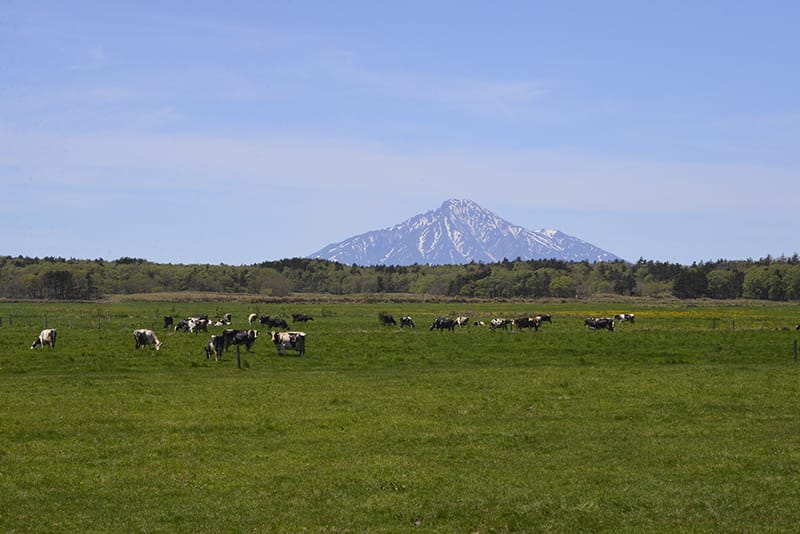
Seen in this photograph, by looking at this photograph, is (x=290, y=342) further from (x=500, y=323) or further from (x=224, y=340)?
(x=500, y=323)

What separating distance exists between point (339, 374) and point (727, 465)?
22130 mm

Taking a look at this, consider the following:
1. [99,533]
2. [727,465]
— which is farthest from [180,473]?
[727,465]

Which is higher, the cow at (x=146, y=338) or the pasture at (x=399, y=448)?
the cow at (x=146, y=338)

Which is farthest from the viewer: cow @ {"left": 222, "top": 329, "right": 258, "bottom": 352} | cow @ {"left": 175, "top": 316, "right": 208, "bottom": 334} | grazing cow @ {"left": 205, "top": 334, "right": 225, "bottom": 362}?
cow @ {"left": 175, "top": 316, "right": 208, "bottom": 334}

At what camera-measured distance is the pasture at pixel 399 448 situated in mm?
14570

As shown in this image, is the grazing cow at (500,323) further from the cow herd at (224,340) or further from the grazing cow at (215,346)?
the grazing cow at (215,346)

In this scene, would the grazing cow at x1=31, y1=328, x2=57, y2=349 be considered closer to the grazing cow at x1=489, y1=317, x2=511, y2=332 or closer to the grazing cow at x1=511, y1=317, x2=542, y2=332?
the grazing cow at x1=489, y1=317, x2=511, y2=332

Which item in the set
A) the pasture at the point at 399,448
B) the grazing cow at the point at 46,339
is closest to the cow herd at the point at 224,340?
the grazing cow at the point at 46,339

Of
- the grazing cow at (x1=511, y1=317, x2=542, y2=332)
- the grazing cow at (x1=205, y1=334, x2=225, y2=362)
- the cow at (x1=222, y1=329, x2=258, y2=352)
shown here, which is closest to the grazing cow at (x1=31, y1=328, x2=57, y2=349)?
the cow at (x1=222, y1=329, x2=258, y2=352)

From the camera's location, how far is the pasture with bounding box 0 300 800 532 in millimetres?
14570

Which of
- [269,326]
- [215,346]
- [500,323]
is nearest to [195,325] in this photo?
[269,326]

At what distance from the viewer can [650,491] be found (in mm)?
15938

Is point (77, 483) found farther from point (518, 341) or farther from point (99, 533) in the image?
point (518, 341)

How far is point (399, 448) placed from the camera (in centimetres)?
2045
